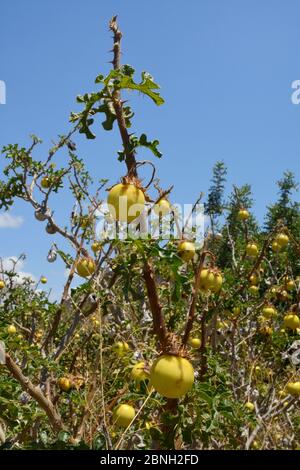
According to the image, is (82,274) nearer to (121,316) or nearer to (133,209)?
(121,316)

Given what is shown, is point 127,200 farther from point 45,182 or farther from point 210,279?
point 45,182

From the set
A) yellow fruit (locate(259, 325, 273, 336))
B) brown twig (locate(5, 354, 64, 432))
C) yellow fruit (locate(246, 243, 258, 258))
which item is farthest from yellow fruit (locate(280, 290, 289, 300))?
brown twig (locate(5, 354, 64, 432))

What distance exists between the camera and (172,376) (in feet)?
5.25

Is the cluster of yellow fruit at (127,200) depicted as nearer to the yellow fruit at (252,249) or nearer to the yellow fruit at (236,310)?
the yellow fruit at (236,310)

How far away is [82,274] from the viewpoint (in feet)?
11.6

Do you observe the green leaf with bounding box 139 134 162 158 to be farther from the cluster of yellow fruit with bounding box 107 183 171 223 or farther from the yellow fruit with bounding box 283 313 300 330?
the yellow fruit with bounding box 283 313 300 330

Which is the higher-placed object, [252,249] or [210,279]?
[252,249]

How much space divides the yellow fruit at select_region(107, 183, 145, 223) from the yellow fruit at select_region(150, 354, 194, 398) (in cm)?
55

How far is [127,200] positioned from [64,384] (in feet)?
6.49

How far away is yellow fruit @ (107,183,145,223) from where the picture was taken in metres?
1.76

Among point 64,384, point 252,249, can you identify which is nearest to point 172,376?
point 64,384

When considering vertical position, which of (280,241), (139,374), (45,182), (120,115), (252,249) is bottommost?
(139,374)
